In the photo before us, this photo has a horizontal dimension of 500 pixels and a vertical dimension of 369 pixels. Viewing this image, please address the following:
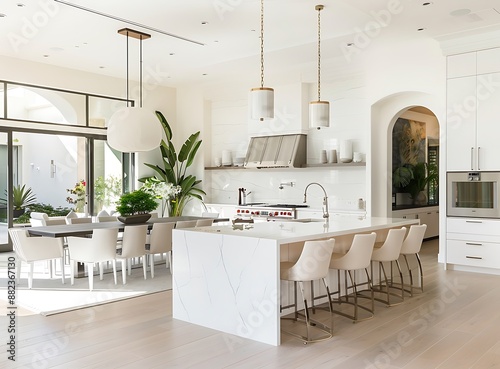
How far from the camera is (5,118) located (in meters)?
8.05

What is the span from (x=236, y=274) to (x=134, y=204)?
2843 millimetres

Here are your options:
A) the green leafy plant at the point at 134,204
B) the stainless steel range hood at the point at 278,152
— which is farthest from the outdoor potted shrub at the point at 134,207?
the stainless steel range hood at the point at 278,152

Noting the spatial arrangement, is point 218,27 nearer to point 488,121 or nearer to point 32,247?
point 32,247

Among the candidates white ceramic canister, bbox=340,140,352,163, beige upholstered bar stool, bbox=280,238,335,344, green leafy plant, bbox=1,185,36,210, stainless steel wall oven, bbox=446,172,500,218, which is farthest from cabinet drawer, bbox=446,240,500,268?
green leafy plant, bbox=1,185,36,210

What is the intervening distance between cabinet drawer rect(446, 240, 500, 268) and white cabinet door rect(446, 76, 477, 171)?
3.39ft

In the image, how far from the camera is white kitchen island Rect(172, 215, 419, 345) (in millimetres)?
3832

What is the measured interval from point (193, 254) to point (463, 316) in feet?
8.33

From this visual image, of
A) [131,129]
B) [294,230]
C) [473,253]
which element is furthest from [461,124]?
[131,129]

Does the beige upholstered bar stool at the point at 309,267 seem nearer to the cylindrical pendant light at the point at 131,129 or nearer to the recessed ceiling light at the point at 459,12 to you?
the recessed ceiling light at the point at 459,12

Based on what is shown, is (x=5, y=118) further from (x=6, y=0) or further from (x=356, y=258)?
(x=356, y=258)

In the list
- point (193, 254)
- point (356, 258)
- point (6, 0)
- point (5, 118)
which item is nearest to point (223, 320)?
point (193, 254)

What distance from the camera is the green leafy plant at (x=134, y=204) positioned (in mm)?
6434

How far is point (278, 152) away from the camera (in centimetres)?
891

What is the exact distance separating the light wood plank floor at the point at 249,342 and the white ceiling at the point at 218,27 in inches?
131
